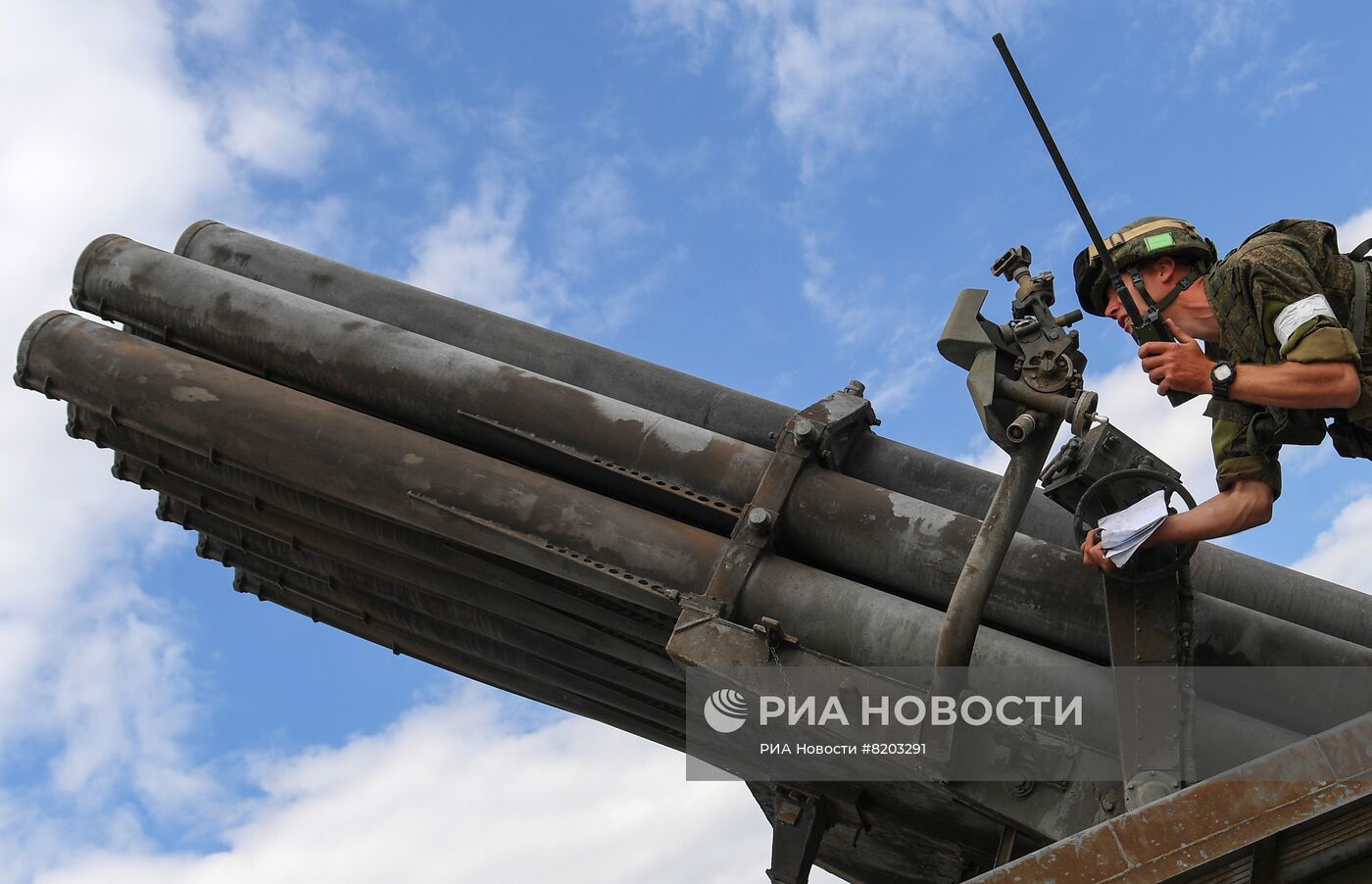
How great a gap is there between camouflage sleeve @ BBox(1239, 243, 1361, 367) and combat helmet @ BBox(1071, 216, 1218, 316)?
1.01ft

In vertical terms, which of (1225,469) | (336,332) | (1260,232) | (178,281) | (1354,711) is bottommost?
(1354,711)

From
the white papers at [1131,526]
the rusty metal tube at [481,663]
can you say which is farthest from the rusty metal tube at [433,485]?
the rusty metal tube at [481,663]

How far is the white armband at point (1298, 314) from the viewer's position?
4.12 metres

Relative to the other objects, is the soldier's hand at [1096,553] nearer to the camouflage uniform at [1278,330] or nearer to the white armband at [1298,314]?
the camouflage uniform at [1278,330]

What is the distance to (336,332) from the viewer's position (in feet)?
20.2

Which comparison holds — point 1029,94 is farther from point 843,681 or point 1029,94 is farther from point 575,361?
point 575,361

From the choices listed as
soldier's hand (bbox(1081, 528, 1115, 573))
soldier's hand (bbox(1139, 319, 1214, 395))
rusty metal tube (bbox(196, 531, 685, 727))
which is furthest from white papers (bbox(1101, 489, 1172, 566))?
rusty metal tube (bbox(196, 531, 685, 727))

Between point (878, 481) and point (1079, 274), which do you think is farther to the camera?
point (878, 481)

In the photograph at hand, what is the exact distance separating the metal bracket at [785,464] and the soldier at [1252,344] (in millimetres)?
1233

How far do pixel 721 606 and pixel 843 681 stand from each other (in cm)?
55

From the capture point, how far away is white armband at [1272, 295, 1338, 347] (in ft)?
13.5

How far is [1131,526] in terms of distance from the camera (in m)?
4.48

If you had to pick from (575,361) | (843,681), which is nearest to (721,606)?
(843,681)

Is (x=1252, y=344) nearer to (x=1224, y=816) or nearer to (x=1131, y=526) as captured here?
(x=1131, y=526)
